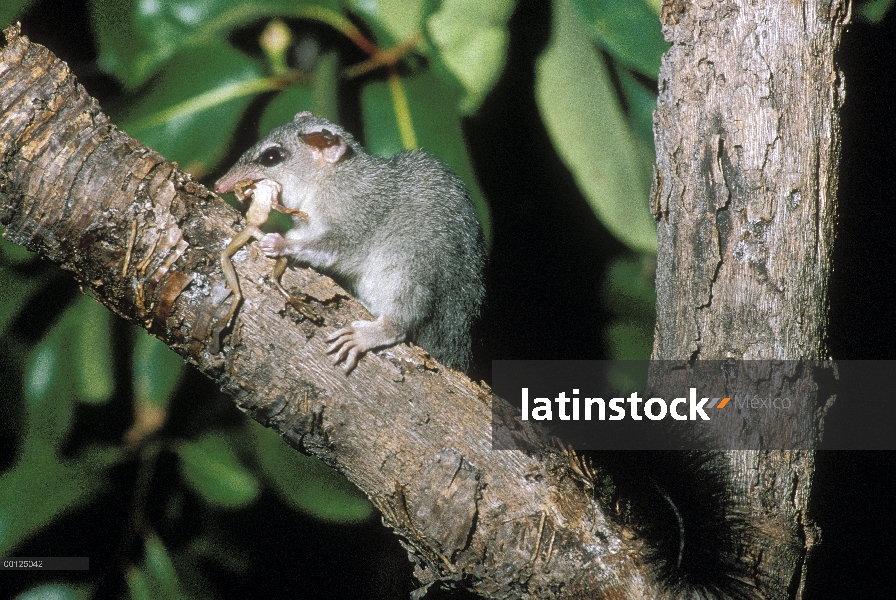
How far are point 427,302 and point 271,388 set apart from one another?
1.46 ft

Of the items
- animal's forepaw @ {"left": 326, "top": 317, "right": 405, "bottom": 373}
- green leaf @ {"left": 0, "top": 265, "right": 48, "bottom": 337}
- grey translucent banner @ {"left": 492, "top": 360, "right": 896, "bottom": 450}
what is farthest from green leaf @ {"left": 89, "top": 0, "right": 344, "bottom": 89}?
grey translucent banner @ {"left": 492, "top": 360, "right": 896, "bottom": 450}

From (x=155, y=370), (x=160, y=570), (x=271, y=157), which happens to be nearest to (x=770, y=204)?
(x=271, y=157)

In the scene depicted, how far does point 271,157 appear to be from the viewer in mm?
1675

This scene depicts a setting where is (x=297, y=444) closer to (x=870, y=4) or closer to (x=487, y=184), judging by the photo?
(x=487, y=184)

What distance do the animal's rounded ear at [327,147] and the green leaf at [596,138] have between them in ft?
1.72

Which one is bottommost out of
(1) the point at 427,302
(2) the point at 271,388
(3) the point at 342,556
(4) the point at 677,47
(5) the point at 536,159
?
(3) the point at 342,556

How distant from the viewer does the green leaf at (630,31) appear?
165cm

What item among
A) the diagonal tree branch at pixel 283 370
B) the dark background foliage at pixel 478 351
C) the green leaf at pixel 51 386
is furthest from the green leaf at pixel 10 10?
the green leaf at pixel 51 386

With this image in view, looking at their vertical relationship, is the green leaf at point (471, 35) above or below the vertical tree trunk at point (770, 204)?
above

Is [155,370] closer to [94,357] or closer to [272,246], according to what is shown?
[94,357]

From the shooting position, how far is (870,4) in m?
1.73

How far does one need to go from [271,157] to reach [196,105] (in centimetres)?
25

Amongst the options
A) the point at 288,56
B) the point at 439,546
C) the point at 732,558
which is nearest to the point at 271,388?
the point at 439,546

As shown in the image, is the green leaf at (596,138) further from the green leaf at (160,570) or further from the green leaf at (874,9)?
the green leaf at (160,570)
